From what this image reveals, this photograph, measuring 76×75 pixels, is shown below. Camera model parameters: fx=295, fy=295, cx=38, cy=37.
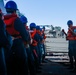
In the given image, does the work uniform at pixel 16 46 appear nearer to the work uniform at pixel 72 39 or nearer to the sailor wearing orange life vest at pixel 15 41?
the sailor wearing orange life vest at pixel 15 41

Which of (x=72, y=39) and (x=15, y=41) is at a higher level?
(x=15, y=41)

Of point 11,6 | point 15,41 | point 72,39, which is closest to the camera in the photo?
point 15,41

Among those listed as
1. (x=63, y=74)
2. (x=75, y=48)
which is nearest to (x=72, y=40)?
(x=75, y=48)

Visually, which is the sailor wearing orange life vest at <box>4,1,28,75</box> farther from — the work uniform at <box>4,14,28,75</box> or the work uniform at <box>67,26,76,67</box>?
the work uniform at <box>67,26,76,67</box>

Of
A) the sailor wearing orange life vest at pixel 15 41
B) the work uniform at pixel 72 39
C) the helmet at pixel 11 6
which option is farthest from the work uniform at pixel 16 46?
the work uniform at pixel 72 39

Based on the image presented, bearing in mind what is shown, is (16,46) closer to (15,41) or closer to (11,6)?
(15,41)

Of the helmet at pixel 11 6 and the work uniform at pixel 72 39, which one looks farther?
the work uniform at pixel 72 39

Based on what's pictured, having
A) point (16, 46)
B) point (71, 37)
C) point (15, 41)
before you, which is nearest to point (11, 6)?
point (15, 41)

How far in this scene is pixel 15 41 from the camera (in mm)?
6664

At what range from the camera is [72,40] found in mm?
11859

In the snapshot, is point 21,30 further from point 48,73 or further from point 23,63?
point 48,73

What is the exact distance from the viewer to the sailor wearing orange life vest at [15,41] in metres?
6.49

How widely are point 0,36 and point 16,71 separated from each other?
174 centimetres

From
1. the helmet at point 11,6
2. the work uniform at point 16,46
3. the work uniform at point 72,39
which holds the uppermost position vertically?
the helmet at point 11,6
